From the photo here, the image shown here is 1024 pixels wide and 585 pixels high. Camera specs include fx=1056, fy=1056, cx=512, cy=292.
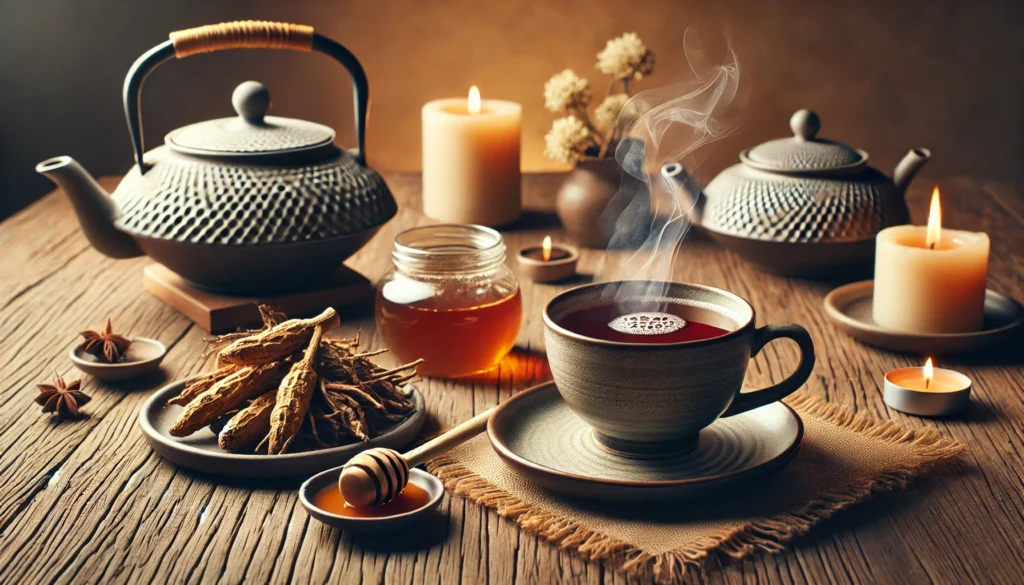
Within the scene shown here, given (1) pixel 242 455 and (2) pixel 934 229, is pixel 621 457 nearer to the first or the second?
(1) pixel 242 455

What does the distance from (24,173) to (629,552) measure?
8.08 ft

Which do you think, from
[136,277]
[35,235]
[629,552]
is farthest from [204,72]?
[629,552]

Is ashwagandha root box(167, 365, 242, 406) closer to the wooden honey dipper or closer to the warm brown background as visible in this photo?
the wooden honey dipper

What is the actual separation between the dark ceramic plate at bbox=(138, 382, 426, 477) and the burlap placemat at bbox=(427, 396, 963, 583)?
0.20 feet

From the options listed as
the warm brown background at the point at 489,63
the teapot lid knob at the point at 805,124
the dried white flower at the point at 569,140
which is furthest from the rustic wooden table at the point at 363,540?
the warm brown background at the point at 489,63

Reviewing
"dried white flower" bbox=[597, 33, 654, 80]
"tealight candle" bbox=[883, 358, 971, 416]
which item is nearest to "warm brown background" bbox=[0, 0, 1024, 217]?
"dried white flower" bbox=[597, 33, 654, 80]

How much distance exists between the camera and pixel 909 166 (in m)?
1.59

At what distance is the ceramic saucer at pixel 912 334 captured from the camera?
4.18ft

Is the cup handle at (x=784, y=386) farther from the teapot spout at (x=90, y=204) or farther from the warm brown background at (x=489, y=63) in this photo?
the warm brown background at (x=489, y=63)

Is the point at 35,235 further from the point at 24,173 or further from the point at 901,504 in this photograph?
the point at 901,504

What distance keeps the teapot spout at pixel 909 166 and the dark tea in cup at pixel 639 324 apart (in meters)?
0.75

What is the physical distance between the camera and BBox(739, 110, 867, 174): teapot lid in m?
1.57

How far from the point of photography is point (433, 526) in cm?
87

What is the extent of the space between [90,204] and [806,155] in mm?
1024
